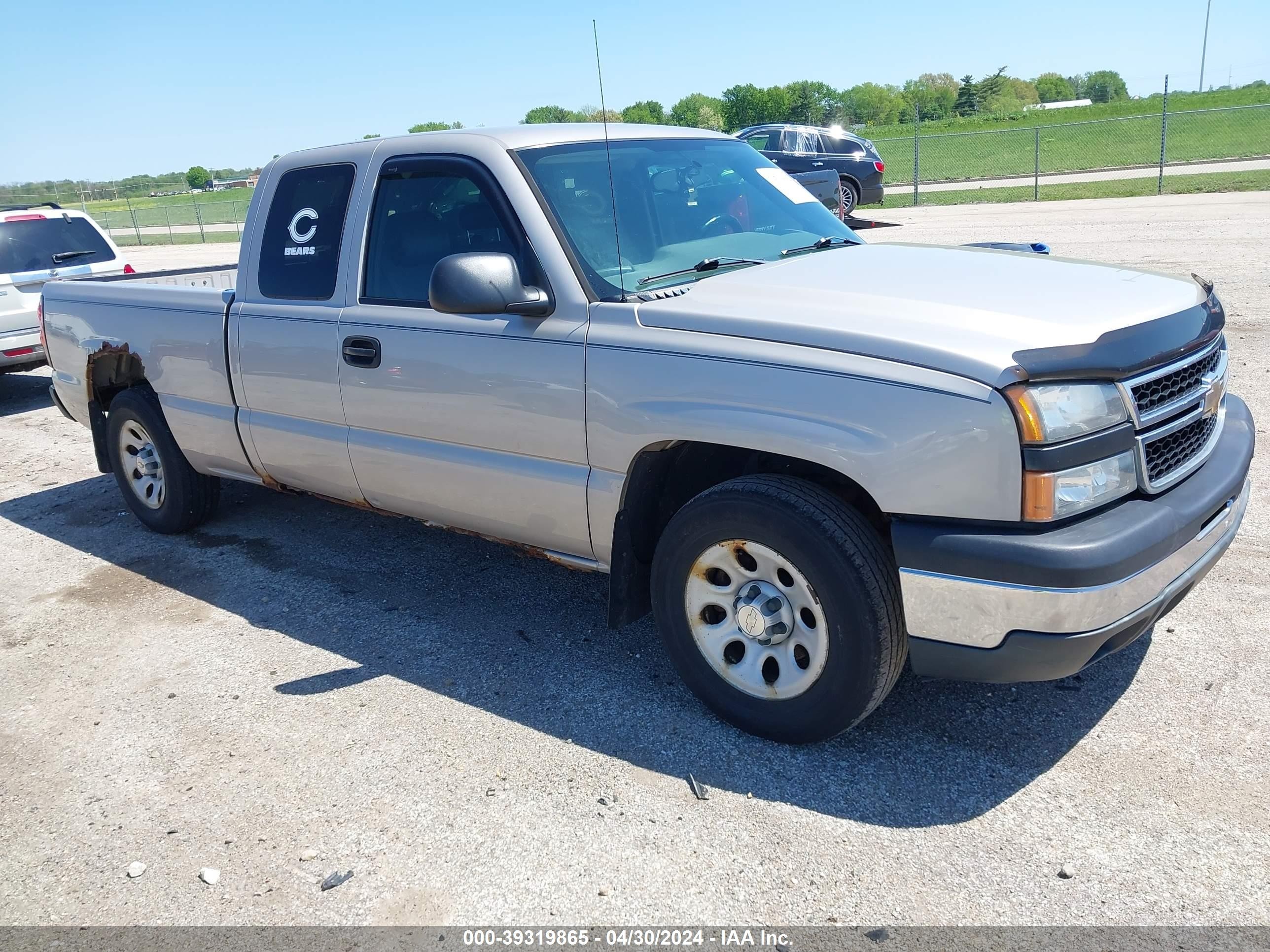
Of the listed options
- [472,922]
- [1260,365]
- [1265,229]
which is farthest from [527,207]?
[1265,229]

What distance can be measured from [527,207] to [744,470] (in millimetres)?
1243

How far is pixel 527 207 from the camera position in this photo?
384 centimetres

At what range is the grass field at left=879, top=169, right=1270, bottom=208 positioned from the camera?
20.8 meters

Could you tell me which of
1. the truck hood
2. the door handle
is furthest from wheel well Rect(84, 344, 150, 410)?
the truck hood

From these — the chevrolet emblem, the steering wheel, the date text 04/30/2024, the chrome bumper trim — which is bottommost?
the date text 04/30/2024

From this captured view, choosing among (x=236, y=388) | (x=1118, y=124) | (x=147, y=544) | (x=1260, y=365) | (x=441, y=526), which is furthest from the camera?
(x=1118, y=124)

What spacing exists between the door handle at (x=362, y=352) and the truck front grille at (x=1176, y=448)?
2847mm

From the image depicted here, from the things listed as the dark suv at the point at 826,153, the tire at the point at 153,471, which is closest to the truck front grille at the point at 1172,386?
the tire at the point at 153,471

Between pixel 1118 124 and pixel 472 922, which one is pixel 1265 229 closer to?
pixel 472 922

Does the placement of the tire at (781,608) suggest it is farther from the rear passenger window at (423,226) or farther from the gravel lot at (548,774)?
the rear passenger window at (423,226)

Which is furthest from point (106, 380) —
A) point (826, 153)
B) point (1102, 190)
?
point (1102, 190)

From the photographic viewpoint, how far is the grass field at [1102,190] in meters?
20.8

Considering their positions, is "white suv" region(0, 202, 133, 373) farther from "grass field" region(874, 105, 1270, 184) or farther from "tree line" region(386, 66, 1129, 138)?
"grass field" region(874, 105, 1270, 184)

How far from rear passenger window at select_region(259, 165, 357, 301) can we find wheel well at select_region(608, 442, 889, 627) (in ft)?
5.85
